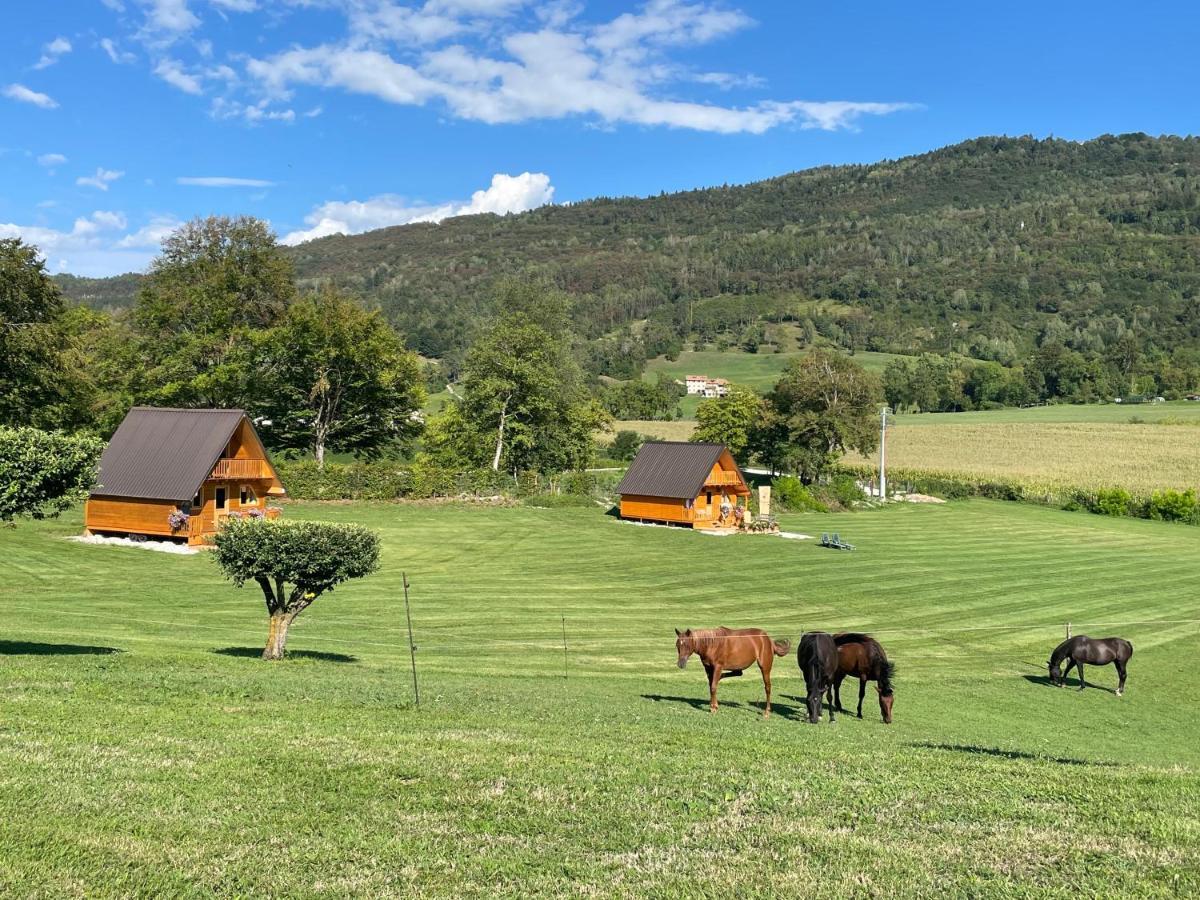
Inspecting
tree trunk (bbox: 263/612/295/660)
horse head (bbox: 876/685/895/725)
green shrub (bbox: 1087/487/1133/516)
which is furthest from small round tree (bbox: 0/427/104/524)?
green shrub (bbox: 1087/487/1133/516)

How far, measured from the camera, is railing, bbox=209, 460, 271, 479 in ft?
131

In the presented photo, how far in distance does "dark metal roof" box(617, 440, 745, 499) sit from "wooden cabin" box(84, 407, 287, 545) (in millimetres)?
21736

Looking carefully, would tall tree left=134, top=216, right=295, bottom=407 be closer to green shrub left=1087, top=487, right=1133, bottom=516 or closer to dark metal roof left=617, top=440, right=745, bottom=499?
dark metal roof left=617, top=440, right=745, bottom=499

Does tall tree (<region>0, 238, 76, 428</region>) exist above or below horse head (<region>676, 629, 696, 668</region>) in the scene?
above

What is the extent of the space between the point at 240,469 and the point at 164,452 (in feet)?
11.1

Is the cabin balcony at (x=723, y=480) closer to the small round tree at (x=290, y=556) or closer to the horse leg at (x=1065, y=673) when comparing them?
the horse leg at (x=1065, y=673)

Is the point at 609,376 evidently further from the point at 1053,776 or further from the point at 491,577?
the point at 1053,776

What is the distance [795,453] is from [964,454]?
1335 inches

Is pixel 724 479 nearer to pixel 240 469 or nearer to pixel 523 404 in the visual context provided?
pixel 523 404

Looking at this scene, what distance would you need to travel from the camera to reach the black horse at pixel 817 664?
1577 centimetres

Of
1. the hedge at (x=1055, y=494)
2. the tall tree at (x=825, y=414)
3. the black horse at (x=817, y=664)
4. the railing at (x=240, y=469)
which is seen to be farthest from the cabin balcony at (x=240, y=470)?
the hedge at (x=1055, y=494)

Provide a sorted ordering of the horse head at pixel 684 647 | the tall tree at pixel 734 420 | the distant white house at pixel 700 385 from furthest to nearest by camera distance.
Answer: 1. the distant white house at pixel 700 385
2. the tall tree at pixel 734 420
3. the horse head at pixel 684 647

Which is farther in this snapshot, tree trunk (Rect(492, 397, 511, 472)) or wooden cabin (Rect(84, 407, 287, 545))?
tree trunk (Rect(492, 397, 511, 472))

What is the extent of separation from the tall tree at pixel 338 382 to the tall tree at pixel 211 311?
220cm
